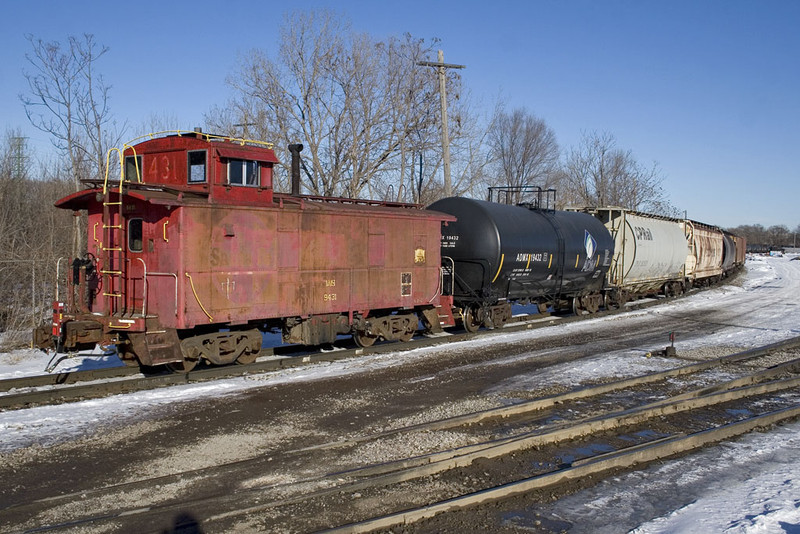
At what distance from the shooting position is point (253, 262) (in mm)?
12242

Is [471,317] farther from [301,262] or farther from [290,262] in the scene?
[290,262]

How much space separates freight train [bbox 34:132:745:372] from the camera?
11.1 metres

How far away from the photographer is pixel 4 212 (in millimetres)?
20594

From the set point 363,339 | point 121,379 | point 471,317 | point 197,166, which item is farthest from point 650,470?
point 471,317

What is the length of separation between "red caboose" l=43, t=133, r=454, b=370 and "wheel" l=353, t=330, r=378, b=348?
0.84 feet

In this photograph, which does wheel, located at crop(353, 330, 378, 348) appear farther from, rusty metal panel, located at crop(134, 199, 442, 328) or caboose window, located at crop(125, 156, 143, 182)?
caboose window, located at crop(125, 156, 143, 182)

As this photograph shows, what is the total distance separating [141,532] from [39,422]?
4.27 meters

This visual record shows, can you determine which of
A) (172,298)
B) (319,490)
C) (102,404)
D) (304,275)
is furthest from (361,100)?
(319,490)

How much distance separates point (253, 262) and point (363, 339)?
4051 mm

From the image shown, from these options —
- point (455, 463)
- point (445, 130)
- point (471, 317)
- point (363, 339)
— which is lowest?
point (455, 463)

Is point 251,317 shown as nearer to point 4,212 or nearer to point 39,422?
point 39,422

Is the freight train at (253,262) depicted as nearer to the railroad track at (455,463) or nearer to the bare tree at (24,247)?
the bare tree at (24,247)

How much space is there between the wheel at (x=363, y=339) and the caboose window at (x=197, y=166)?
5.26 meters

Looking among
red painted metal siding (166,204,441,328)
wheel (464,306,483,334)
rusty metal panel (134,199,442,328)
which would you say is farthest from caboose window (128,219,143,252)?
wheel (464,306,483,334)
